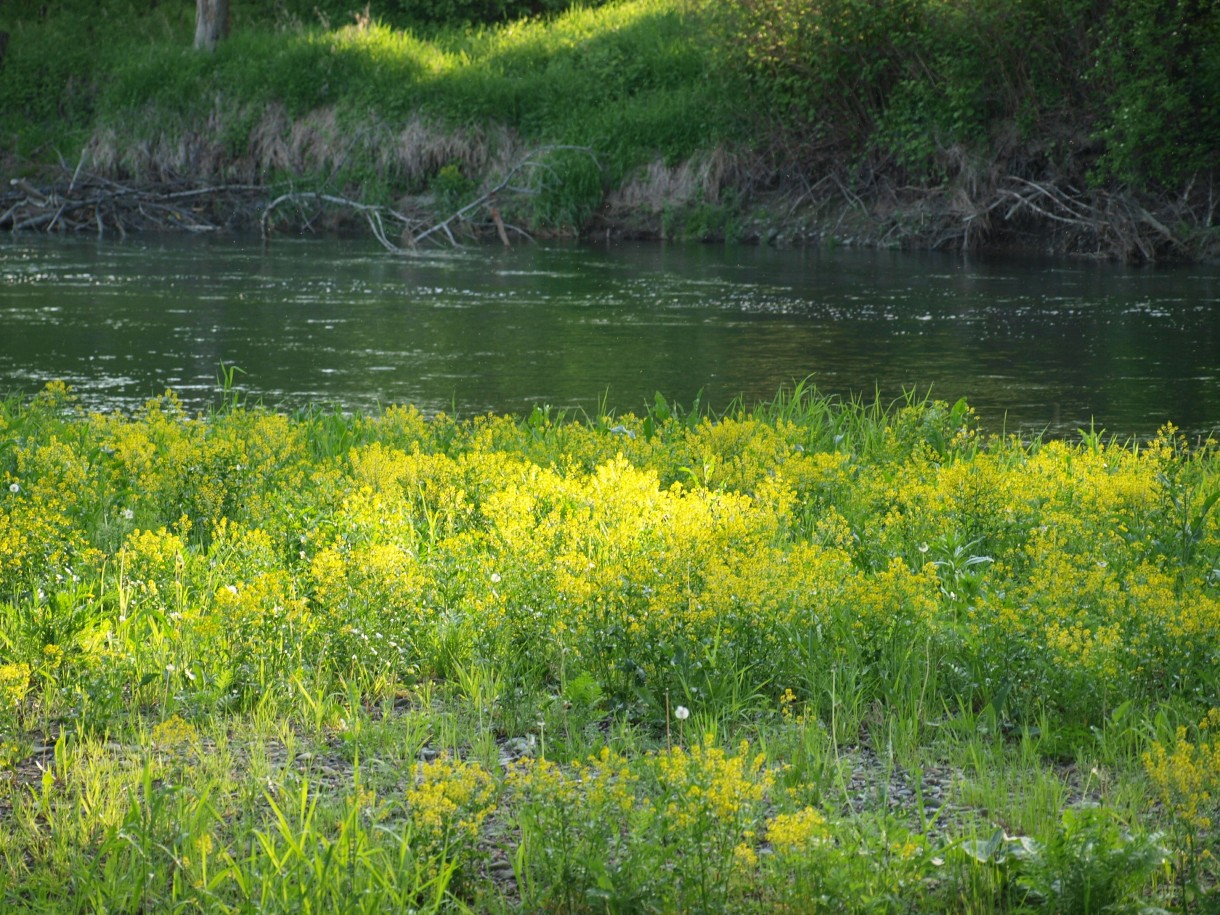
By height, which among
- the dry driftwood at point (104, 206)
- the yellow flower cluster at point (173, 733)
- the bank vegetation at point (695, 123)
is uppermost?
the bank vegetation at point (695, 123)

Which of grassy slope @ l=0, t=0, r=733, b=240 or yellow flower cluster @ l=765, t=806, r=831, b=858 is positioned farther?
grassy slope @ l=0, t=0, r=733, b=240

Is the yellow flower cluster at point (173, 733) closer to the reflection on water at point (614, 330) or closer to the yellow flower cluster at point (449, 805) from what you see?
the yellow flower cluster at point (449, 805)

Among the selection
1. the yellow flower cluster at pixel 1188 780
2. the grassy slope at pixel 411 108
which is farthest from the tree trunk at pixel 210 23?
the yellow flower cluster at pixel 1188 780

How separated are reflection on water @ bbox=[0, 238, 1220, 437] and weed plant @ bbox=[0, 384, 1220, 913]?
154 inches

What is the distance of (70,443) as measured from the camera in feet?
21.9

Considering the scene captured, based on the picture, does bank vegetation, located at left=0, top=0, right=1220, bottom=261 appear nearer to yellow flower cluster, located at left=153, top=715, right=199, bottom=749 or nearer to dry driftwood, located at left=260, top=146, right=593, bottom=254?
dry driftwood, located at left=260, top=146, right=593, bottom=254

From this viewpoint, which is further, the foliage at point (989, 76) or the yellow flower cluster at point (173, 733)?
the foliage at point (989, 76)

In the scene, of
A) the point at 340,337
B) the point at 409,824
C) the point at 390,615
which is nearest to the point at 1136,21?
the point at 340,337

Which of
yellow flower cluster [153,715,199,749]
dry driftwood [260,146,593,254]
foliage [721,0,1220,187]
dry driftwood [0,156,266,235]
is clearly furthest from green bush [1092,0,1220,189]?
yellow flower cluster [153,715,199,749]

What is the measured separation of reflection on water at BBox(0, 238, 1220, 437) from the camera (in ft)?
33.6

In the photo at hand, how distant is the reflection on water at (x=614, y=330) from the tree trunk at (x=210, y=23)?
9.32 meters

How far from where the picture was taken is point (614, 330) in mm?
12867

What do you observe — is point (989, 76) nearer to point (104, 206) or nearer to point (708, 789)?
point (104, 206)

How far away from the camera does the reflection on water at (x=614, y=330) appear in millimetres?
10227
